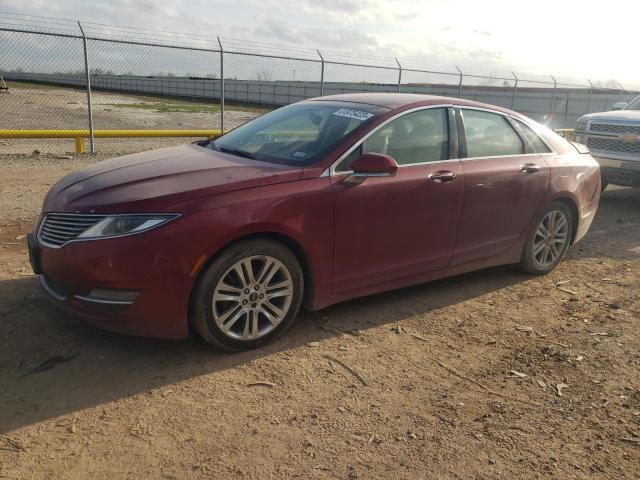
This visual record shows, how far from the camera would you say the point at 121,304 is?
3.20 meters

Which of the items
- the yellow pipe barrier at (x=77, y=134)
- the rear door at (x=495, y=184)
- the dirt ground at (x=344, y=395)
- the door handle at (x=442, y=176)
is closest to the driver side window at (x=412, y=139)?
the door handle at (x=442, y=176)

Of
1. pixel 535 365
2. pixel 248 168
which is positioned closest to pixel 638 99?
pixel 535 365

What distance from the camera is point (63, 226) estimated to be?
11.1 ft

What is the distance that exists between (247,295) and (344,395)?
86cm

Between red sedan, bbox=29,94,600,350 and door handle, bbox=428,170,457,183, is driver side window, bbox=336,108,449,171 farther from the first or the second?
door handle, bbox=428,170,457,183

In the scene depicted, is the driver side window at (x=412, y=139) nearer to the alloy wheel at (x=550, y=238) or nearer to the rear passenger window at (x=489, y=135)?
the rear passenger window at (x=489, y=135)

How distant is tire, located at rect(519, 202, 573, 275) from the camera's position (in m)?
5.20

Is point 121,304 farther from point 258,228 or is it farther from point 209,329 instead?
point 258,228

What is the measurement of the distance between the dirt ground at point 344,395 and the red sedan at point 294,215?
29 cm

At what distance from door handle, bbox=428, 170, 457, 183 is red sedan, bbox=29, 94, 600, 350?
12mm

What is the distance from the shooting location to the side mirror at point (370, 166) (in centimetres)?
379

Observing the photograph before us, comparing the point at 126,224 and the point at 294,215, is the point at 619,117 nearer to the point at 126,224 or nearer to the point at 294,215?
the point at 294,215

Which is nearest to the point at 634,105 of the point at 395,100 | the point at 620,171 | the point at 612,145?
the point at 612,145

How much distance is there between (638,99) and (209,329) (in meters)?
9.93
